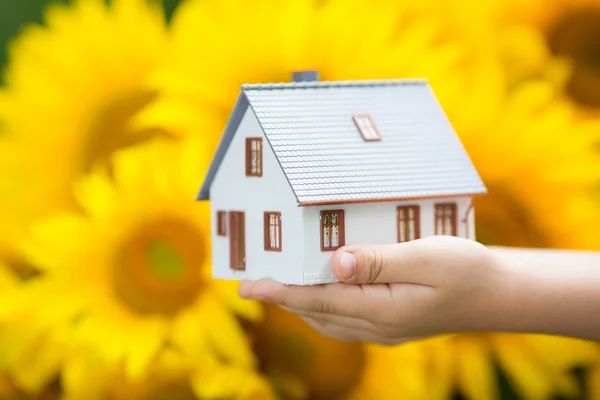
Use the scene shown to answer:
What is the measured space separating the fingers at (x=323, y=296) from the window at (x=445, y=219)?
0.27ft

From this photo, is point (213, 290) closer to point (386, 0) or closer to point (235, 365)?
point (235, 365)

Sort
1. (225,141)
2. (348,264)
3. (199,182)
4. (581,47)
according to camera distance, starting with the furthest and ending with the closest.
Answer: (581,47)
(199,182)
(225,141)
(348,264)

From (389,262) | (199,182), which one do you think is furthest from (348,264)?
(199,182)

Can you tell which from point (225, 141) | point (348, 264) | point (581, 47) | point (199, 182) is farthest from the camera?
point (581, 47)

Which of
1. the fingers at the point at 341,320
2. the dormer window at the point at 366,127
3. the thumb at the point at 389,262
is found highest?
the dormer window at the point at 366,127

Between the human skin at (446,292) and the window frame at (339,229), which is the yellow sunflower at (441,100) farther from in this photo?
the window frame at (339,229)

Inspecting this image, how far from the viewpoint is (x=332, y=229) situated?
79 centimetres

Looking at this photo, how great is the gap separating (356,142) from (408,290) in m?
0.11

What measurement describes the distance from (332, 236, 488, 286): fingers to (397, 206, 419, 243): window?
37 mm

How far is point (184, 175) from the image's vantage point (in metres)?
0.98

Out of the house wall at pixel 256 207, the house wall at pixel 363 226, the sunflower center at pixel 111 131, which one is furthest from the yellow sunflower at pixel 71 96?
the house wall at pixel 363 226

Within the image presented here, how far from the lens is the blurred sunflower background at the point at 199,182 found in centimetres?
97

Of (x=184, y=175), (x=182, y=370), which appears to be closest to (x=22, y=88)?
(x=184, y=175)

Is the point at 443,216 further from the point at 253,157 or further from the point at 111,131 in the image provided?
the point at 111,131
